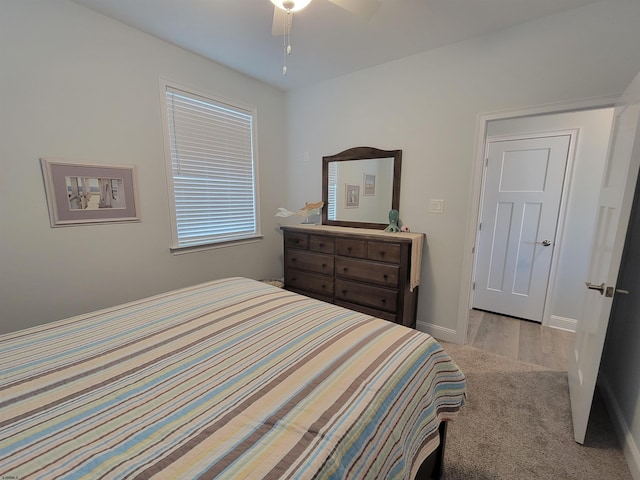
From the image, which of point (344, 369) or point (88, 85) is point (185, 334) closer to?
point (344, 369)

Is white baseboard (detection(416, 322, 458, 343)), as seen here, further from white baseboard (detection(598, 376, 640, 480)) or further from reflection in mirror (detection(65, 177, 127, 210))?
reflection in mirror (detection(65, 177, 127, 210))

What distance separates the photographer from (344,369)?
3.07 feet

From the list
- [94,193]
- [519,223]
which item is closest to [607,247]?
[519,223]

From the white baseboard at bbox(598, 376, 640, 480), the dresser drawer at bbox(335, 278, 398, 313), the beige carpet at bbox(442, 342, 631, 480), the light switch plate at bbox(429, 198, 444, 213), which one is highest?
the light switch plate at bbox(429, 198, 444, 213)

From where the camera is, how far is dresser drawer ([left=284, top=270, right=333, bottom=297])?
2.77m

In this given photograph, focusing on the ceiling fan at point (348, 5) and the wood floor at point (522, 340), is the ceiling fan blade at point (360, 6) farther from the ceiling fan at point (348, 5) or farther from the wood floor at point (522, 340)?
the wood floor at point (522, 340)

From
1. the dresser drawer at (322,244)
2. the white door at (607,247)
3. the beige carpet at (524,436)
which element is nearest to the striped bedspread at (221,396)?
the beige carpet at (524,436)

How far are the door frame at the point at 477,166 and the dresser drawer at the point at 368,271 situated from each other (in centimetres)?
67

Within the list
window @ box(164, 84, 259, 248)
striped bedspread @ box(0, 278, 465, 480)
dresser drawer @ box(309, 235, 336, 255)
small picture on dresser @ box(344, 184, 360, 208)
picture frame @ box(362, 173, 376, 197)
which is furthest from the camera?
small picture on dresser @ box(344, 184, 360, 208)

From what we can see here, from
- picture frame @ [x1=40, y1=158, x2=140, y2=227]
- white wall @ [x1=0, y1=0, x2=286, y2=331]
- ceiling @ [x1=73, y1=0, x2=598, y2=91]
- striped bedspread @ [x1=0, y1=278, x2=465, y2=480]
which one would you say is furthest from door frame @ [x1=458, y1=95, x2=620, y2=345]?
picture frame @ [x1=40, y1=158, x2=140, y2=227]

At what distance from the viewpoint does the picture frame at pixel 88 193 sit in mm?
1816

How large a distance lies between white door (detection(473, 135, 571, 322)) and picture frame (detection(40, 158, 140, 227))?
11.7 ft

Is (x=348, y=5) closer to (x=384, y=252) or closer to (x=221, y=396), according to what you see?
(x=384, y=252)

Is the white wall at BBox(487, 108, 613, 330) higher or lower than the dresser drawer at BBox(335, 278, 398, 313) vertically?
higher
